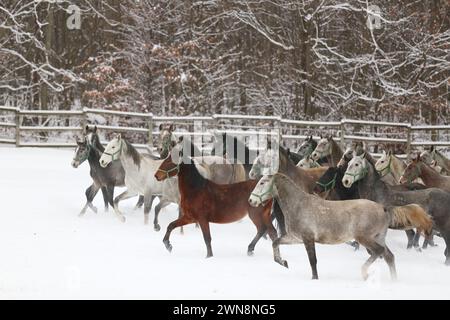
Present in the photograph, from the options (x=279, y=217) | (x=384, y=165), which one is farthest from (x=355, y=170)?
(x=384, y=165)

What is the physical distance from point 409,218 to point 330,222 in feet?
3.74

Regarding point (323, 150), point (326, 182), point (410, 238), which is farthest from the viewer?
point (323, 150)

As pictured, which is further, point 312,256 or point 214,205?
point 214,205

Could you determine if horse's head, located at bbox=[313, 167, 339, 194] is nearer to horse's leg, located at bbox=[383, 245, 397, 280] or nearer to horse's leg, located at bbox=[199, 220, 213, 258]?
horse's leg, located at bbox=[199, 220, 213, 258]

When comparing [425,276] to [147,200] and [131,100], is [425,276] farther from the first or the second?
[131,100]

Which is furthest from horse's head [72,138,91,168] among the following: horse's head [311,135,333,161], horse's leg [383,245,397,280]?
horse's leg [383,245,397,280]

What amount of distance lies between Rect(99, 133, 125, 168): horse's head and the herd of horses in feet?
Result: 0.06

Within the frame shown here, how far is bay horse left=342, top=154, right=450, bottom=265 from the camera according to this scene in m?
10.6

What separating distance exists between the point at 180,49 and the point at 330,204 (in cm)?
1733

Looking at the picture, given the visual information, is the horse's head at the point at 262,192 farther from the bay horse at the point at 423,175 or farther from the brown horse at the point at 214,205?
the bay horse at the point at 423,175

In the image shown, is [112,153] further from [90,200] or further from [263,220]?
[263,220]

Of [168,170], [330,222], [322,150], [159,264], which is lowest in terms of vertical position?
[159,264]

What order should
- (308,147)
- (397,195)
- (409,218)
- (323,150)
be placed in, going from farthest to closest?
1. (308,147)
2. (323,150)
3. (397,195)
4. (409,218)

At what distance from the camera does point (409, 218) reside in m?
9.34
